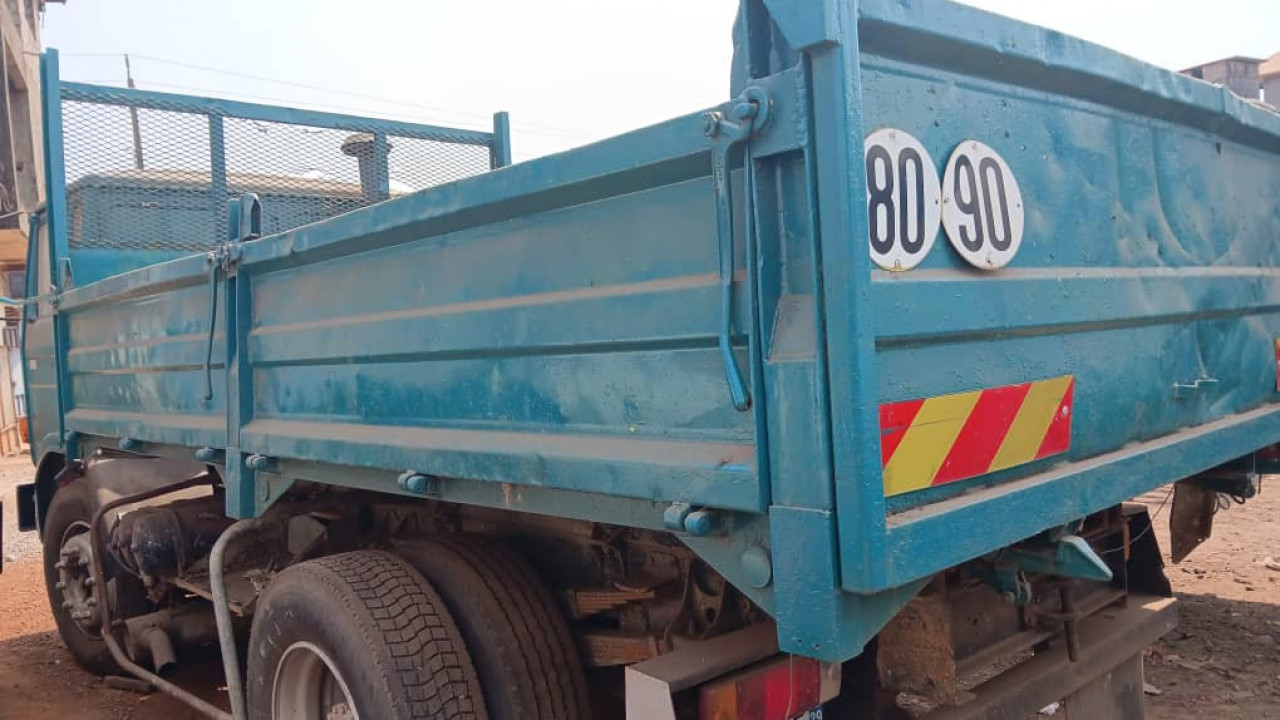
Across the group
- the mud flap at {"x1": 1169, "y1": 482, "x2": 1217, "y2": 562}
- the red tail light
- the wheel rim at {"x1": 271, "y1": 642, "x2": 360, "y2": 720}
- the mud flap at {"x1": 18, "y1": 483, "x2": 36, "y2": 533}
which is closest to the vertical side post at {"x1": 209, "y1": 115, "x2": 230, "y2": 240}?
the mud flap at {"x1": 18, "y1": 483, "x2": 36, "y2": 533}

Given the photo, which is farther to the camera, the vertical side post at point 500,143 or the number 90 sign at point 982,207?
the vertical side post at point 500,143

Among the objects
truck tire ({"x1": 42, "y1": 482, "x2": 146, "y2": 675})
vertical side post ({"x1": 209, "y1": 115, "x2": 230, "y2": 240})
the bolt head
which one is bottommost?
truck tire ({"x1": 42, "y1": 482, "x2": 146, "y2": 675})

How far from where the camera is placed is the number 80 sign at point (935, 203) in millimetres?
1590

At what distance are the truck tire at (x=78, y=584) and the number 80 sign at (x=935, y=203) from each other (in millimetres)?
3956

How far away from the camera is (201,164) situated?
15.6 ft

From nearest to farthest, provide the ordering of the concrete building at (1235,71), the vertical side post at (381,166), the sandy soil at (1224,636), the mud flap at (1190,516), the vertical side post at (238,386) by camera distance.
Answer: the vertical side post at (238,386)
the mud flap at (1190,516)
the sandy soil at (1224,636)
the vertical side post at (381,166)
the concrete building at (1235,71)

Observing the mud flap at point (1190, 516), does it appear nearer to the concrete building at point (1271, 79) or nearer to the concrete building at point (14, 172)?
the concrete building at point (14, 172)

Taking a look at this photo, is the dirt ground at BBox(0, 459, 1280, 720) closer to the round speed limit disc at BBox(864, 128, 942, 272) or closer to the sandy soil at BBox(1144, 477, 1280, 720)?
the sandy soil at BBox(1144, 477, 1280, 720)

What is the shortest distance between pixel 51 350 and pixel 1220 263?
5067 mm

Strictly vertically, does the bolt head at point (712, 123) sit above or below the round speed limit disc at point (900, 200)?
above

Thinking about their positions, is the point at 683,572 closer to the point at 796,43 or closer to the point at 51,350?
the point at 796,43

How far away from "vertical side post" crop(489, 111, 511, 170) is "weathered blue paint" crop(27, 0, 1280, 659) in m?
2.60

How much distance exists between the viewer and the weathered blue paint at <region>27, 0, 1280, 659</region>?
1534 millimetres

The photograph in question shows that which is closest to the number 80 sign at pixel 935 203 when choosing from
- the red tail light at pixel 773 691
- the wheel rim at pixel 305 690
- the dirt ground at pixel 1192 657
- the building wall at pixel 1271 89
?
the red tail light at pixel 773 691
